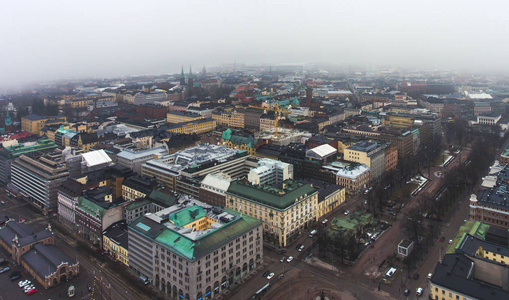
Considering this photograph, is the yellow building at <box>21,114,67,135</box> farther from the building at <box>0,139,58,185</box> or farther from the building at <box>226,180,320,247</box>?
the building at <box>226,180,320,247</box>

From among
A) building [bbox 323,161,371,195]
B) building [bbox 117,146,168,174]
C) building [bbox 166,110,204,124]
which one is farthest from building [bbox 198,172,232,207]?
building [bbox 166,110,204,124]

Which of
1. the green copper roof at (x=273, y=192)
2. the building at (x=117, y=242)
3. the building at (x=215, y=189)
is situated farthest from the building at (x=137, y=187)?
the green copper roof at (x=273, y=192)

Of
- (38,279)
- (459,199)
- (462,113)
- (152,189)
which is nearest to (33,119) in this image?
(152,189)

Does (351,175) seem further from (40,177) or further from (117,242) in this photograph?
(40,177)

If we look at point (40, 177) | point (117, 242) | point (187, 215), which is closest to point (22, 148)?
point (40, 177)

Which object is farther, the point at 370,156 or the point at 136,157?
the point at 136,157

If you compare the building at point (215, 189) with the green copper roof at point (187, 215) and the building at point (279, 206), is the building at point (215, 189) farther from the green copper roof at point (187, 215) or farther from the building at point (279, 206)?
the green copper roof at point (187, 215)
